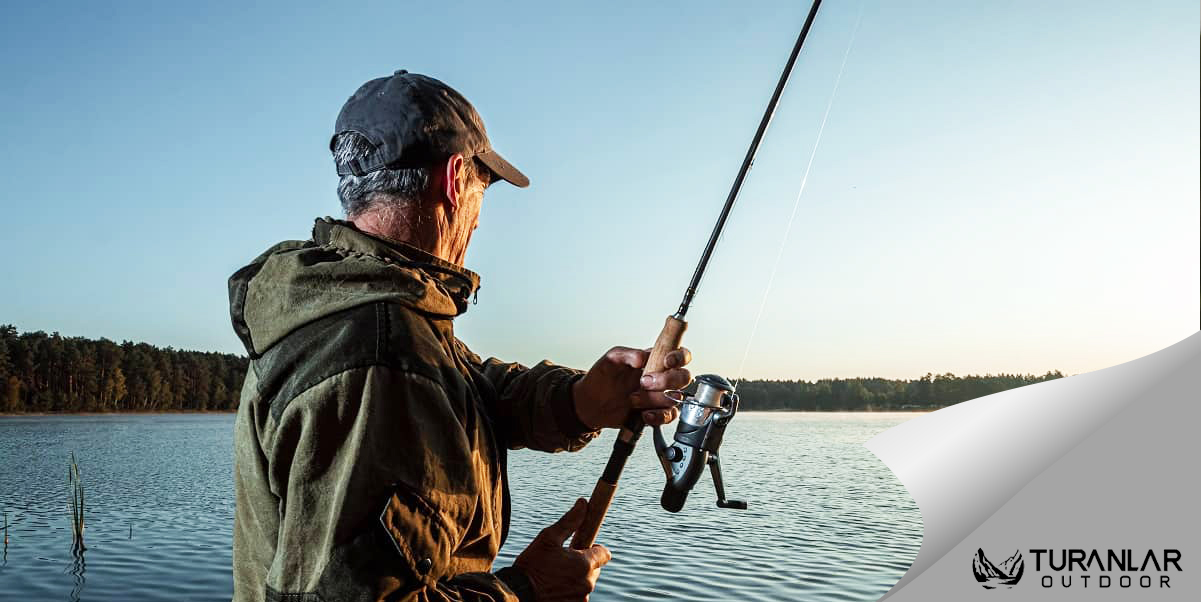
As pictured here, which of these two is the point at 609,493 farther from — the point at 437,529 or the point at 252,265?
the point at 252,265

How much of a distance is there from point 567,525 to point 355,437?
84 cm

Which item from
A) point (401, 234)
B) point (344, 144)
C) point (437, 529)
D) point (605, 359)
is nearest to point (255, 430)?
point (437, 529)

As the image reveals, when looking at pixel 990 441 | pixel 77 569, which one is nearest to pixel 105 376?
pixel 77 569

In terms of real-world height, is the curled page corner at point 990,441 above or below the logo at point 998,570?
above

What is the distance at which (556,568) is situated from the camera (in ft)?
7.01

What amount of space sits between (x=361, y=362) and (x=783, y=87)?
191 centimetres

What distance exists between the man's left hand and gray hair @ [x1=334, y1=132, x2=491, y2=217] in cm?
71

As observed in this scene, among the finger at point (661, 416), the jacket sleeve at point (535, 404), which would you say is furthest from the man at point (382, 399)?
the finger at point (661, 416)

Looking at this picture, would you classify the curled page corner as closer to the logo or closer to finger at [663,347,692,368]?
the logo

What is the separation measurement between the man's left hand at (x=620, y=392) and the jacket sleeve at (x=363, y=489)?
0.83m

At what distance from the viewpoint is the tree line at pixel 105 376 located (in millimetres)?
67750

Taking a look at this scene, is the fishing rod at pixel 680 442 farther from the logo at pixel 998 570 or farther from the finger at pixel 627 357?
the logo at pixel 998 570

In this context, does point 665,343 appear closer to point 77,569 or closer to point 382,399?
point 382,399

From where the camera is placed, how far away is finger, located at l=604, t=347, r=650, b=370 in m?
2.48
